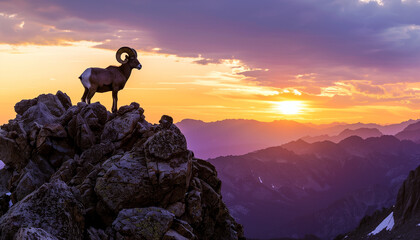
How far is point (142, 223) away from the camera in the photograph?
20984mm

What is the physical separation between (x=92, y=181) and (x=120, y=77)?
15.8 metres

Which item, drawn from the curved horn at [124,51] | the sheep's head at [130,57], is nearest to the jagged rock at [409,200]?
the sheep's head at [130,57]

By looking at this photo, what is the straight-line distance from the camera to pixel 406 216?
433 feet

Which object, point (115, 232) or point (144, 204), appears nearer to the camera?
point (115, 232)

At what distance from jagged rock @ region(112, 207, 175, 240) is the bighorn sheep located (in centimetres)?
1793

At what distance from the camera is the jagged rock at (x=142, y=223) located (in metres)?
20.6

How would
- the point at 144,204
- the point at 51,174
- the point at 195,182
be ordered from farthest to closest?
the point at 51,174, the point at 195,182, the point at 144,204

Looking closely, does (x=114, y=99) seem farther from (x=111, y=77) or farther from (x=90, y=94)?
(x=90, y=94)

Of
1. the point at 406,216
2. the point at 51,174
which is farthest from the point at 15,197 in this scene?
the point at 406,216

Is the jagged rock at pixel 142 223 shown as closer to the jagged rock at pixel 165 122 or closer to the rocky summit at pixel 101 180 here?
the rocky summit at pixel 101 180

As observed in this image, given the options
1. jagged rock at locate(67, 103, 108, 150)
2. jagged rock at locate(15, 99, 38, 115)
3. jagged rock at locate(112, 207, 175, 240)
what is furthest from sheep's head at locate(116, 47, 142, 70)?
jagged rock at locate(112, 207, 175, 240)

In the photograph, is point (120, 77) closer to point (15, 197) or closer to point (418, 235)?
point (15, 197)

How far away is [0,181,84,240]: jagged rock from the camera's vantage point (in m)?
18.0

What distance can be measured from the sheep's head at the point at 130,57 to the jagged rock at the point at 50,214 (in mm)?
20531
